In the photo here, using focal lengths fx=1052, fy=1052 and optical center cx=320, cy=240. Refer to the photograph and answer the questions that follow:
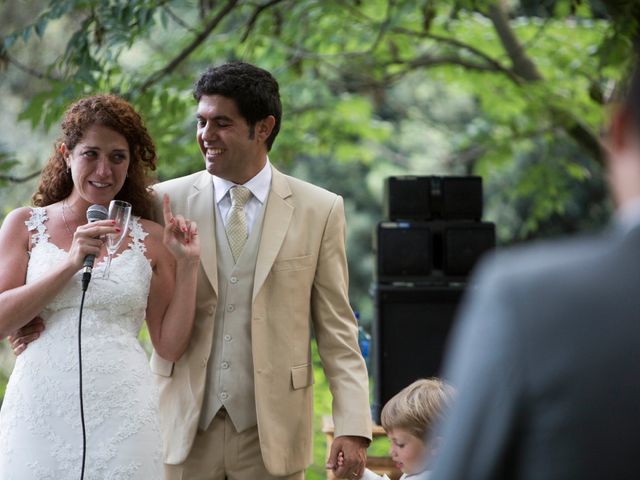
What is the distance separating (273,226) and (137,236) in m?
0.40

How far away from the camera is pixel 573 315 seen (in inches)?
40.9

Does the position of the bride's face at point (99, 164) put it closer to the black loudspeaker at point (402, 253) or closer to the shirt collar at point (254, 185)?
the shirt collar at point (254, 185)

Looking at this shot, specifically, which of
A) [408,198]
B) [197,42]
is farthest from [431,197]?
[197,42]

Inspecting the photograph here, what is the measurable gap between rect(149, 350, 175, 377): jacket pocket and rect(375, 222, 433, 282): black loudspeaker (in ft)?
8.19

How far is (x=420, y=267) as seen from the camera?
5.55m

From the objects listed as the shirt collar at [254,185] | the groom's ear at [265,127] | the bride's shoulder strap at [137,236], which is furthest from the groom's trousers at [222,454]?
the groom's ear at [265,127]

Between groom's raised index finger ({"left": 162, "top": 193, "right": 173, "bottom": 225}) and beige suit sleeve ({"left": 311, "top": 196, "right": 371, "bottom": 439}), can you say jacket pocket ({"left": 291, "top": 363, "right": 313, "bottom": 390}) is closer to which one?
beige suit sleeve ({"left": 311, "top": 196, "right": 371, "bottom": 439})

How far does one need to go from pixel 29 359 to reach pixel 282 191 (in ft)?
2.95

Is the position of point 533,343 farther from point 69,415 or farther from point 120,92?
point 120,92

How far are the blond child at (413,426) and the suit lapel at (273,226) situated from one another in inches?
21.0

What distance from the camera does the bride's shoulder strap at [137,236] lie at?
3.02 meters

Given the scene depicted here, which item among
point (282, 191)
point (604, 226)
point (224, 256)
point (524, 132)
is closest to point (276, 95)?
point (282, 191)

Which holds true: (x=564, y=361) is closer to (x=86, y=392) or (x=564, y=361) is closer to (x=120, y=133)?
(x=86, y=392)

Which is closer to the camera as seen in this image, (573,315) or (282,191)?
(573,315)
